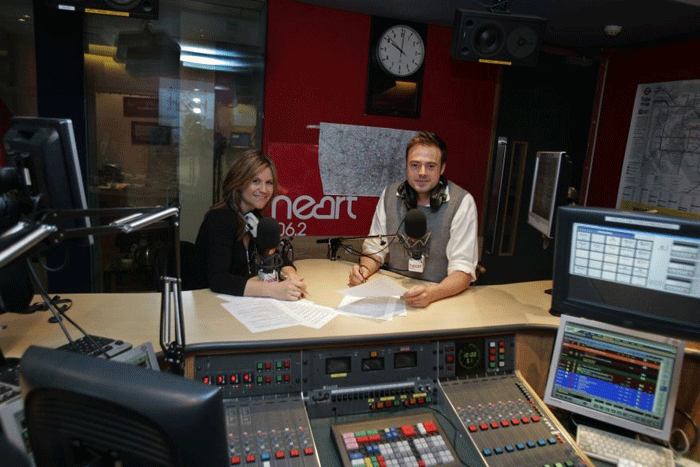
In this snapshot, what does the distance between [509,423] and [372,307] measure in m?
0.59

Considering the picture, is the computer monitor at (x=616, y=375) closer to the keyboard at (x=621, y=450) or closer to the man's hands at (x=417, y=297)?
the keyboard at (x=621, y=450)

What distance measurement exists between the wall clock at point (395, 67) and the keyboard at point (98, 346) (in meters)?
2.54

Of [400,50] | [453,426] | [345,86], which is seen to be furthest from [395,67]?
[453,426]

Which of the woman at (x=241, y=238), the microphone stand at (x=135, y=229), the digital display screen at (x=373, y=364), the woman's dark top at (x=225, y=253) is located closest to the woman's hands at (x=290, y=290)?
the woman at (x=241, y=238)

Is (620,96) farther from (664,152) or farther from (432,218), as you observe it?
(432,218)

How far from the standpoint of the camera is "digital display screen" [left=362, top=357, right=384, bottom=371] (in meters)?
1.52

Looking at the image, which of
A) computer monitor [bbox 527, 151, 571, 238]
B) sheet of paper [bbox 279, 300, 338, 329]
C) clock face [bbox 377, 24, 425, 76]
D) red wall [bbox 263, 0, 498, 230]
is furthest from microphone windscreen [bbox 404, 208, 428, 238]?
clock face [bbox 377, 24, 425, 76]

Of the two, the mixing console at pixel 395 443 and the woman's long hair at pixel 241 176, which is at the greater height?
the woman's long hair at pixel 241 176

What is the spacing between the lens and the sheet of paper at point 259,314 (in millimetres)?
1554

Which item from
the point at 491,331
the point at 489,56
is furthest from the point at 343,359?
the point at 489,56

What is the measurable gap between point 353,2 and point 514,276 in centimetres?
253

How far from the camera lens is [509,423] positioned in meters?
1.42

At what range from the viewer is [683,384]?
1.53 meters

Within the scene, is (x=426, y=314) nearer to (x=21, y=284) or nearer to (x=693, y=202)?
(x=21, y=284)
